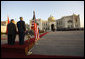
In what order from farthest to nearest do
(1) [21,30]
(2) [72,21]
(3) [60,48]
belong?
(2) [72,21], (1) [21,30], (3) [60,48]

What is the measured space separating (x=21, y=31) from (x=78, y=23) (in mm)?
54206

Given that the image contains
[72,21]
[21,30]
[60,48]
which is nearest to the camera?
[60,48]

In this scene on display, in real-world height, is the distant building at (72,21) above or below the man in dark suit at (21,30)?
above

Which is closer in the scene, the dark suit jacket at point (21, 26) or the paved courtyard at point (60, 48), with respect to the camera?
the paved courtyard at point (60, 48)

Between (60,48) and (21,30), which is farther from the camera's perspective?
(21,30)

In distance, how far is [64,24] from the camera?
2215 inches

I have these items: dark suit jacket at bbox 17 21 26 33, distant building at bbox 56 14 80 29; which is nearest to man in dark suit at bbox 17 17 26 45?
dark suit jacket at bbox 17 21 26 33

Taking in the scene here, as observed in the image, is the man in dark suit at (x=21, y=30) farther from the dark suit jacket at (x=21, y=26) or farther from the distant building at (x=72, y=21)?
the distant building at (x=72, y=21)

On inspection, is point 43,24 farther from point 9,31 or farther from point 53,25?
point 9,31

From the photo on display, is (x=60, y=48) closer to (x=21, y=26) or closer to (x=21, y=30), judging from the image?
(x=21, y=30)

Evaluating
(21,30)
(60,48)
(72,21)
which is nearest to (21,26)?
(21,30)

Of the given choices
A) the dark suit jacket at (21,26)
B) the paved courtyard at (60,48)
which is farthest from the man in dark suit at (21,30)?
the paved courtyard at (60,48)

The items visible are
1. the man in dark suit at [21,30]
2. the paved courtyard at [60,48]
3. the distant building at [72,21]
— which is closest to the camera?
the paved courtyard at [60,48]

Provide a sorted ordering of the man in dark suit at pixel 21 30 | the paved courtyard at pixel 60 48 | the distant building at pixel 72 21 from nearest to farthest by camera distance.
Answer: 1. the paved courtyard at pixel 60 48
2. the man in dark suit at pixel 21 30
3. the distant building at pixel 72 21
